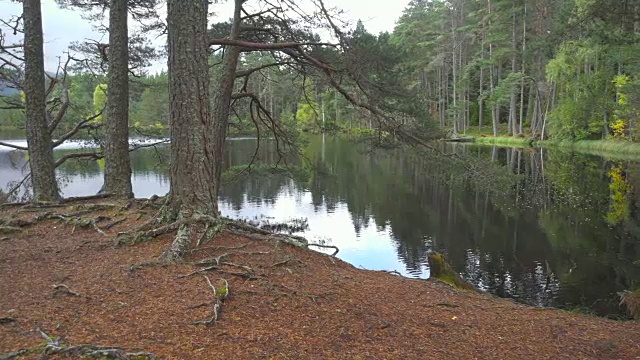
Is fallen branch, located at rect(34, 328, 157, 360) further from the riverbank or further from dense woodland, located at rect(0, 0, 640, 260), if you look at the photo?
the riverbank

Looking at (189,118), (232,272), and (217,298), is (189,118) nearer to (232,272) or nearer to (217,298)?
(232,272)

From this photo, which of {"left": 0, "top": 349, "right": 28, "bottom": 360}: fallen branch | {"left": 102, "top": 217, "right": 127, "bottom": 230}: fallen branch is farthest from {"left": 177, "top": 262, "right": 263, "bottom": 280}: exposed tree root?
{"left": 102, "top": 217, "right": 127, "bottom": 230}: fallen branch

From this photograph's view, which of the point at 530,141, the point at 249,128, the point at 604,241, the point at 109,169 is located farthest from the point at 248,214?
the point at 530,141

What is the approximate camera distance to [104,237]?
18.0 ft

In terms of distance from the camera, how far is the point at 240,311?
371 cm

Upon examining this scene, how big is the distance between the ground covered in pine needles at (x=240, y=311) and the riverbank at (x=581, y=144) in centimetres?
2467

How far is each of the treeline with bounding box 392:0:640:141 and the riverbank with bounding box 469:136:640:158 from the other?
1.75 feet

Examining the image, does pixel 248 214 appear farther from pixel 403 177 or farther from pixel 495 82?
pixel 495 82

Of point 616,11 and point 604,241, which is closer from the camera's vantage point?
point 616,11

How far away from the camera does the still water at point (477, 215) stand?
909 cm

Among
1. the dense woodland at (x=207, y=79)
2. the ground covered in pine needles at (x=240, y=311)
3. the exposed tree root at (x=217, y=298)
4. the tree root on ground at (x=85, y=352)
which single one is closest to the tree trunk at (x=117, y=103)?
→ the dense woodland at (x=207, y=79)

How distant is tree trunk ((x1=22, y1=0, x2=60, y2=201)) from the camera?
780cm

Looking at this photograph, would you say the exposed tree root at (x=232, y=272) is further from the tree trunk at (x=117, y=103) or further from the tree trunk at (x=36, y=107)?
the tree trunk at (x=36, y=107)

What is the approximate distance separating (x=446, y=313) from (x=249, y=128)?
882 centimetres
